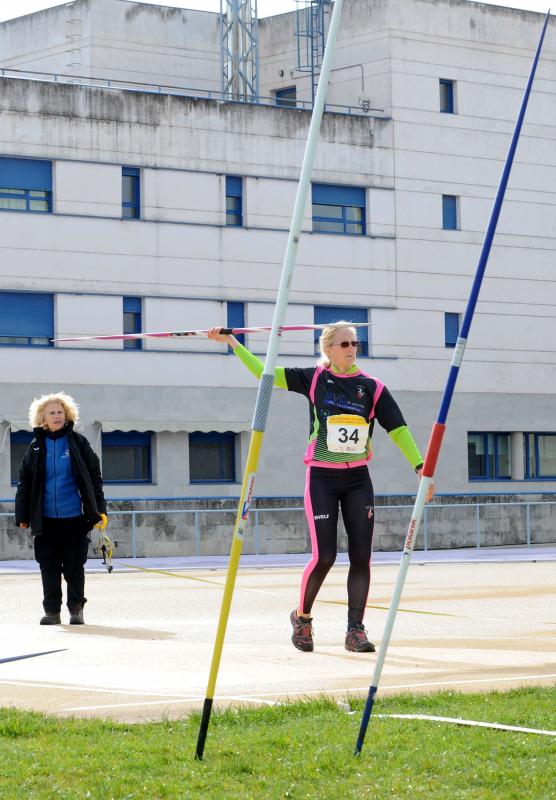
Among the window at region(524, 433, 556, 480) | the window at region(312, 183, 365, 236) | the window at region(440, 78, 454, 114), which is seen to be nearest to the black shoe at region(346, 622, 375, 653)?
the window at region(312, 183, 365, 236)

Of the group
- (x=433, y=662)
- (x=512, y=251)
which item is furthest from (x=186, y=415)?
(x=433, y=662)

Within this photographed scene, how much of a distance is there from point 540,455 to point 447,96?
1070cm

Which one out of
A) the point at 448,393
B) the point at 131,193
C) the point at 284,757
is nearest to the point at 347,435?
the point at 448,393

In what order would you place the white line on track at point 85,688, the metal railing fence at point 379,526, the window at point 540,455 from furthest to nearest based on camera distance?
the window at point 540,455, the metal railing fence at point 379,526, the white line on track at point 85,688

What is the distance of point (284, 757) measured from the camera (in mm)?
5719

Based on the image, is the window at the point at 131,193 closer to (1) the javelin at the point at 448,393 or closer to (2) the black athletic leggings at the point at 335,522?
(2) the black athletic leggings at the point at 335,522

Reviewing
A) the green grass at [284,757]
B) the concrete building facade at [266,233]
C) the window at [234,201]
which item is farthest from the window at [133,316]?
the green grass at [284,757]

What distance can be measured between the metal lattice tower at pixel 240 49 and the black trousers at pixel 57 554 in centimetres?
3331

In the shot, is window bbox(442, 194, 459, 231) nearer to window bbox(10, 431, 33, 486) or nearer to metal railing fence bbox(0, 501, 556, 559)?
window bbox(10, 431, 33, 486)

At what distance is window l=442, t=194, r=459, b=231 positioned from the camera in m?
45.3

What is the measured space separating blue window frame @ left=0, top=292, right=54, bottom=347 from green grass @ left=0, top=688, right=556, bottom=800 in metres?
32.9

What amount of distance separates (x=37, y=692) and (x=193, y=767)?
105 inches

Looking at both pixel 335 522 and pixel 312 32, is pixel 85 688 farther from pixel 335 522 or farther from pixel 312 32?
pixel 312 32

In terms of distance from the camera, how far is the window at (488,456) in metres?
45.4
